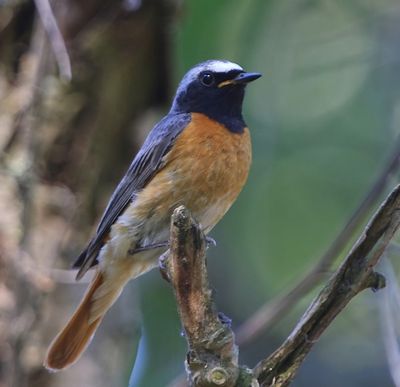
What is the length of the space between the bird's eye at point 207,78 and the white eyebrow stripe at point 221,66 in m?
0.03

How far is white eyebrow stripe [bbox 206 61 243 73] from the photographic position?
4.50m

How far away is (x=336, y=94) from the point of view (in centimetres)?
736

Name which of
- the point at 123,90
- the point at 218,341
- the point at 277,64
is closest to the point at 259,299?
the point at 277,64

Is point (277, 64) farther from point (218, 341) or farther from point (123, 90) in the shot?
point (218, 341)

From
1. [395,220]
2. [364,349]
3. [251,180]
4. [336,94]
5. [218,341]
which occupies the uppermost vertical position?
[395,220]

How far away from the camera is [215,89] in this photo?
4.55 metres

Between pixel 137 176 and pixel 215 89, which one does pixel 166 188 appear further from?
pixel 215 89

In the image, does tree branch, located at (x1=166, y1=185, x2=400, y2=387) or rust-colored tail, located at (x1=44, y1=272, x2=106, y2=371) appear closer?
tree branch, located at (x1=166, y1=185, x2=400, y2=387)

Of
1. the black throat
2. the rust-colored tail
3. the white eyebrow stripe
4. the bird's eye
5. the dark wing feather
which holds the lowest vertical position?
the rust-colored tail

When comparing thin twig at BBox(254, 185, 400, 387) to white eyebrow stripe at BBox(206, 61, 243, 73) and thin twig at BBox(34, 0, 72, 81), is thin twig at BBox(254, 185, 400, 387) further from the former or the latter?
thin twig at BBox(34, 0, 72, 81)

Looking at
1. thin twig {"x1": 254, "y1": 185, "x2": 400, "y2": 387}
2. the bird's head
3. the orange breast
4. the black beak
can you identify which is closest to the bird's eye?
the bird's head

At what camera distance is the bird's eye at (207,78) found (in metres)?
4.57

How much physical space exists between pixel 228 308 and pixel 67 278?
2401 millimetres

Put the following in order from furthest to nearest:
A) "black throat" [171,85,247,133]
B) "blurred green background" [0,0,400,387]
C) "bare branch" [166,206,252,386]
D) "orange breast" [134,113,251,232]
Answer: "blurred green background" [0,0,400,387] → "black throat" [171,85,247,133] → "orange breast" [134,113,251,232] → "bare branch" [166,206,252,386]
